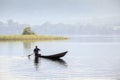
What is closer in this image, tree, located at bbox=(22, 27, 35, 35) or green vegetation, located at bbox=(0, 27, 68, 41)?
green vegetation, located at bbox=(0, 27, 68, 41)

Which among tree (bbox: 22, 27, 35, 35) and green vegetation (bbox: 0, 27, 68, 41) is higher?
tree (bbox: 22, 27, 35, 35)

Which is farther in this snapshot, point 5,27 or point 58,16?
point 58,16

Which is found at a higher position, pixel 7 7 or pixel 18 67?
pixel 7 7

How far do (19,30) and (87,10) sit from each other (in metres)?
6.21

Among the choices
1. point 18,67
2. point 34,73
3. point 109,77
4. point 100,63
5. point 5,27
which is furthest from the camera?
point 5,27

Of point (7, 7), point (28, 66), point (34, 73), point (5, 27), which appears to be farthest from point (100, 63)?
point (7, 7)

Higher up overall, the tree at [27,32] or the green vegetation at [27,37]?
the tree at [27,32]

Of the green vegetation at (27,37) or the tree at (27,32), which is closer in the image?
the green vegetation at (27,37)

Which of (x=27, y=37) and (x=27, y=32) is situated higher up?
(x=27, y=32)

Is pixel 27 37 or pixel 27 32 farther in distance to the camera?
pixel 27 32

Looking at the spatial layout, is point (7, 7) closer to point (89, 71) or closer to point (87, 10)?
point (87, 10)

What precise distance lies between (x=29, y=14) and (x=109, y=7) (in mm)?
7357

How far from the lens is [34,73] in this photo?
1622 centimetres

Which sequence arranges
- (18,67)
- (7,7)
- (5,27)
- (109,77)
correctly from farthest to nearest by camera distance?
1. (7,7)
2. (5,27)
3. (18,67)
4. (109,77)
